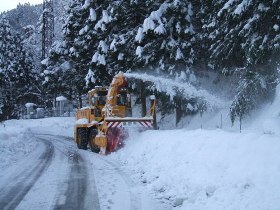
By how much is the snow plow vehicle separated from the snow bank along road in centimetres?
183

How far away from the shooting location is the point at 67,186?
31.2 feet

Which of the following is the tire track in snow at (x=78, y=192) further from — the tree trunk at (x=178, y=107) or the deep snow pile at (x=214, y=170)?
the tree trunk at (x=178, y=107)

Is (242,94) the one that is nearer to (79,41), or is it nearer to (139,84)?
(139,84)

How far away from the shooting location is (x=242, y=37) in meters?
15.8

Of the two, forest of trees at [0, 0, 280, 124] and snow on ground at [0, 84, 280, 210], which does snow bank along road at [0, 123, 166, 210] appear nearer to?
snow on ground at [0, 84, 280, 210]

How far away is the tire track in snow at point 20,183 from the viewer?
800 centimetres

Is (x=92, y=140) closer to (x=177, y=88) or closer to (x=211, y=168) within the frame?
(x=177, y=88)

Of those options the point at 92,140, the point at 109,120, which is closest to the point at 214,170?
the point at 109,120

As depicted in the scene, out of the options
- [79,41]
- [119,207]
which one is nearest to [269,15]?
[119,207]

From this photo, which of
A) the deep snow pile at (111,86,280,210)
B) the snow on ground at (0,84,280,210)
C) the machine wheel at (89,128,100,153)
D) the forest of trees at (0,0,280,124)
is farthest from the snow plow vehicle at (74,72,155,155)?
the deep snow pile at (111,86,280,210)

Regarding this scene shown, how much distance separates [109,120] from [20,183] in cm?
641

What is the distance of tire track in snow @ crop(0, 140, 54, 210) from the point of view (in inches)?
315

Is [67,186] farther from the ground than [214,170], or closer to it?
closer to it

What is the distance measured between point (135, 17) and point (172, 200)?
1631cm
